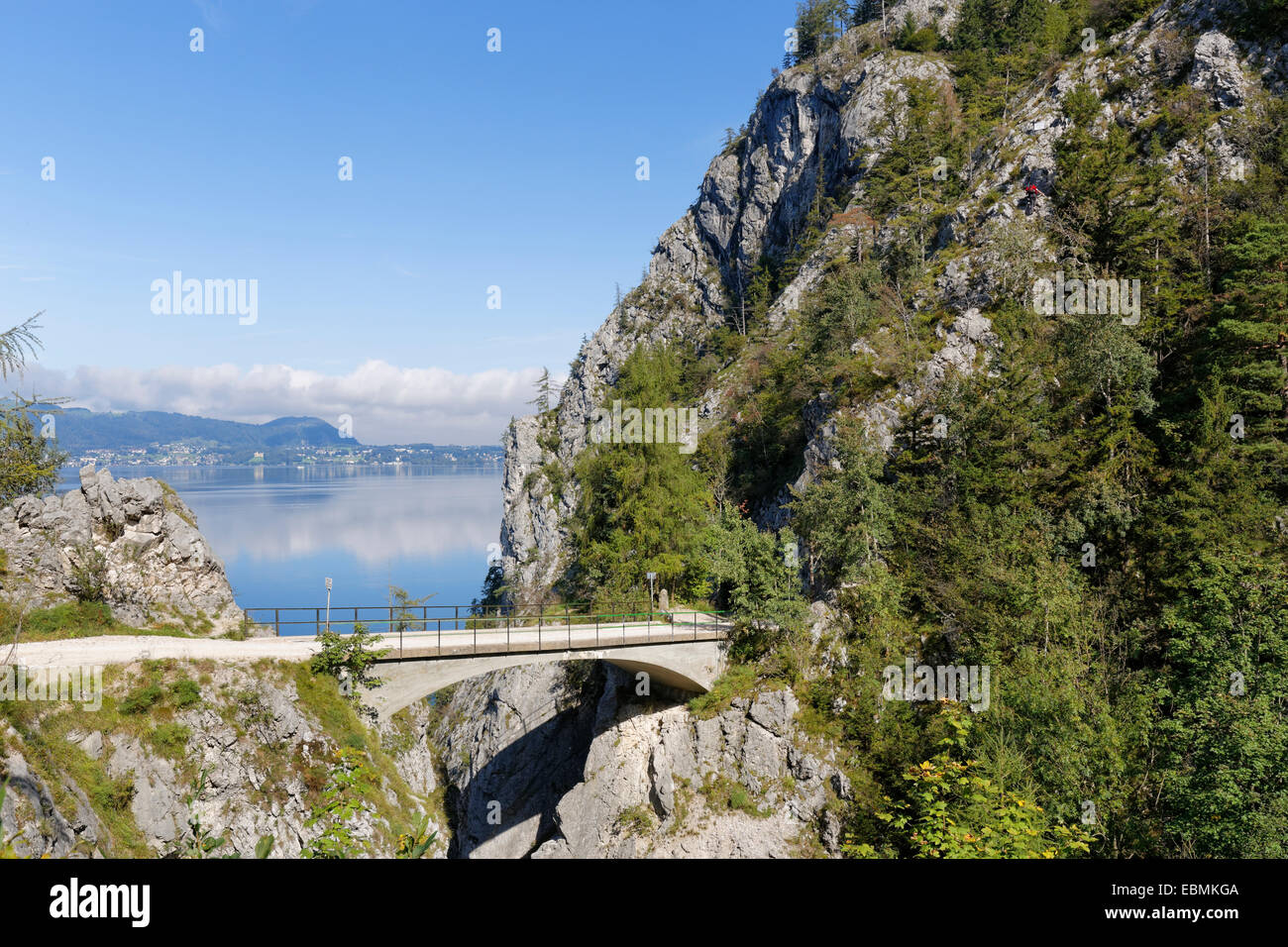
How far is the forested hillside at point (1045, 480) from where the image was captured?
65.3ft

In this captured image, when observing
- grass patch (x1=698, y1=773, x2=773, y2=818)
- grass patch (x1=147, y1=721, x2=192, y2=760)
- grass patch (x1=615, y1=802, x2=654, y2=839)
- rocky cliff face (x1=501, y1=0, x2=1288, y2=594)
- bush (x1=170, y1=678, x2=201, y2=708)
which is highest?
rocky cliff face (x1=501, y1=0, x2=1288, y2=594)

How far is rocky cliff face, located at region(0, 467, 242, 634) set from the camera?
67.1 feet

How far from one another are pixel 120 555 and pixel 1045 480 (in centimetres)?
3424

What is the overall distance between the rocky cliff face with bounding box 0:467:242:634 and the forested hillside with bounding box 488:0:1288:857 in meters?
16.0

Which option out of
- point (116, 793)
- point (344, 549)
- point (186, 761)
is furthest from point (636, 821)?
point (344, 549)

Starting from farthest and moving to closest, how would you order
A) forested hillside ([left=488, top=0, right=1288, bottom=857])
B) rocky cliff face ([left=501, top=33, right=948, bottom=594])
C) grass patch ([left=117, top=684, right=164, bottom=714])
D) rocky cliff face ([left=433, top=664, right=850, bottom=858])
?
rocky cliff face ([left=501, top=33, right=948, bottom=594])
rocky cliff face ([left=433, top=664, right=850, bottom=858])
forested hillside ([left=488, top=0, right=1288, bottom=857])
grass patch ([left=117, top=684, right=164, bottom=714])

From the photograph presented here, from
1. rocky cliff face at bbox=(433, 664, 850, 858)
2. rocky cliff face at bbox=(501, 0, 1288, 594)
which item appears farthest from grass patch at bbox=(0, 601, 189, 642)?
rocky cliff face at bbox=(501, 0, 1288, 594)

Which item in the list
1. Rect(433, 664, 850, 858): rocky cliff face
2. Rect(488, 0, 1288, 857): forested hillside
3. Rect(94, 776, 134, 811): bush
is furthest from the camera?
Rect(433, 664, 850, 858): rocky cliff face

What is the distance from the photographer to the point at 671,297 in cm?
9712

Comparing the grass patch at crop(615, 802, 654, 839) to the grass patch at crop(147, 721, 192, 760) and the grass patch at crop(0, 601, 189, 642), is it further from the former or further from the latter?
the grass patch at crop(0, 601, 189, 642)

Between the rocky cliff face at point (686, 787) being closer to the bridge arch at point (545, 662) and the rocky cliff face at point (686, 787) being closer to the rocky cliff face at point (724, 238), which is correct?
the bridge arch at point (545, 662)

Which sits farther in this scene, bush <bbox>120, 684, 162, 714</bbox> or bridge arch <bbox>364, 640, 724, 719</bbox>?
bridge arch <bbox>364, 640, 724, 719</bbox>

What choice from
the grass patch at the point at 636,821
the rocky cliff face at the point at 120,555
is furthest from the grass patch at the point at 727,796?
the rocky cliff face at the point at 120,555
